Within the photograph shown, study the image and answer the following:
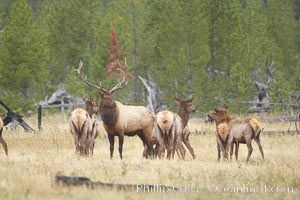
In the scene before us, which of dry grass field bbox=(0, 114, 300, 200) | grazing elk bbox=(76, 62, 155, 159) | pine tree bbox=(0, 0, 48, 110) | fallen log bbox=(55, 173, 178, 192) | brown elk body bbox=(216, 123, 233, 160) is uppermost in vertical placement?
pine tree bbox=(0, 0, 48, 110)

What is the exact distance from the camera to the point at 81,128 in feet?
56.0

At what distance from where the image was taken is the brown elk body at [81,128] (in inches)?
670

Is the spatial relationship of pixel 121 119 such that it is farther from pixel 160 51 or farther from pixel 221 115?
pixel 160 51

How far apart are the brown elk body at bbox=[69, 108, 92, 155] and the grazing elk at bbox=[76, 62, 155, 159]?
26.2 inches

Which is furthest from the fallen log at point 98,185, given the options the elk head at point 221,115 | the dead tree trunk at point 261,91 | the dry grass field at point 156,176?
the dead tree trunk at point 261,91

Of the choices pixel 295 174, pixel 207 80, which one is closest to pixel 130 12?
pixel 207 80

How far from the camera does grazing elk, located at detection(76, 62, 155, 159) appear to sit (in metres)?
16.5

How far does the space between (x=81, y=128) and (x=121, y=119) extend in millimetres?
1188

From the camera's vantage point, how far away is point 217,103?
Result: 98.4ft

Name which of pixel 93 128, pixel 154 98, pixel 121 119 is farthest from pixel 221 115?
pixel 154 98

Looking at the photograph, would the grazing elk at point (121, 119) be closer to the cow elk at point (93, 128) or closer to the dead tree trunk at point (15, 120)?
the cow elk at point (93, 128)

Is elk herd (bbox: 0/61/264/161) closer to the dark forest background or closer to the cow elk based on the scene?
the cow elk

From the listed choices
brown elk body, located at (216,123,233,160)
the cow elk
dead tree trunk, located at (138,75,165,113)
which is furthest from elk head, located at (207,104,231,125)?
dead tree trunk, located at (138,75,165,113)

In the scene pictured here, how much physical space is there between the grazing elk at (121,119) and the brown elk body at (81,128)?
0.67 metres
